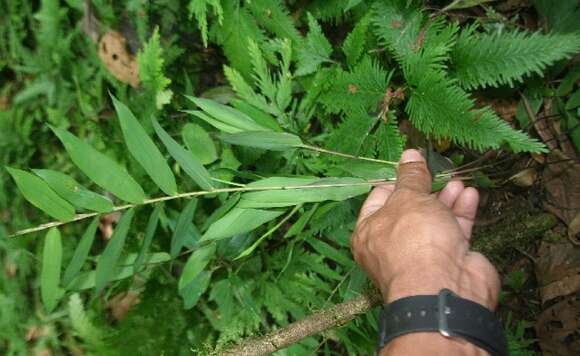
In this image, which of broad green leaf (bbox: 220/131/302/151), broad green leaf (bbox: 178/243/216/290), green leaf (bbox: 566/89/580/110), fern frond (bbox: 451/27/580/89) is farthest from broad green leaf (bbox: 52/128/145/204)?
green leaf (bbox: 566/89/580/110)

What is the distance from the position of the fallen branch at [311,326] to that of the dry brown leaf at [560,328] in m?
0.73

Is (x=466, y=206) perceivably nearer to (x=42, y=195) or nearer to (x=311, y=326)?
(x=311, y=326)

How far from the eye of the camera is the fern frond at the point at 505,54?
1240 millimetres

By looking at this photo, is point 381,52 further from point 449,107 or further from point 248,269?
point 248,269

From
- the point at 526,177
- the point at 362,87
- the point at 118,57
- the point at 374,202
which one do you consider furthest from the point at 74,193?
the point at 526,177

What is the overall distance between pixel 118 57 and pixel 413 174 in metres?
1.52

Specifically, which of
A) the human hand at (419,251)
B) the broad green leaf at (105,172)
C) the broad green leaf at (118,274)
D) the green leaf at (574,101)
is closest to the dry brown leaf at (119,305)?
the broad green leaf at (118,274)

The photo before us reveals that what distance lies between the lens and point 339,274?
6.03 ft

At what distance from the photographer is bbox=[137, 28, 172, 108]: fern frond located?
1.71 m

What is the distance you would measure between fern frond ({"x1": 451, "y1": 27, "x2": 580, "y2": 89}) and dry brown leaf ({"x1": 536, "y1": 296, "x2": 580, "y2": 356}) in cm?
85

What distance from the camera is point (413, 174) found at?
119 cm

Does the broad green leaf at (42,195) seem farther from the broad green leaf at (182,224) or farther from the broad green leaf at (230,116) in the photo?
the broad green leaf at (230,116)

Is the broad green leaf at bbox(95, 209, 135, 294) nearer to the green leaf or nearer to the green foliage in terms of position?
the green foliage

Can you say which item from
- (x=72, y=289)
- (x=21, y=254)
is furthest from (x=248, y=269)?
(x=21, y=254)
